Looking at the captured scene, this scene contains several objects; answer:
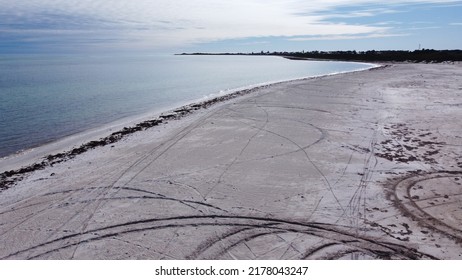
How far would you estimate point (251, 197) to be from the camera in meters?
8.37

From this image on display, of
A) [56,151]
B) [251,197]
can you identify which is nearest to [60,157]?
[56,151]

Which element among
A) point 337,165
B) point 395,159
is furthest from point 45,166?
point 395,159

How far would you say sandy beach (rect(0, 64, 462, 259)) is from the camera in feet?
21.0

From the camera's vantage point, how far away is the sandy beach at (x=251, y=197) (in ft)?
21.0

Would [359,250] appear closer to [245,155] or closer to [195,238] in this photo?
[195,238]

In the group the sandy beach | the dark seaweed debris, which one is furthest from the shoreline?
the sandy beach

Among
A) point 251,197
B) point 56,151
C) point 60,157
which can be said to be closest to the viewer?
point 251,197

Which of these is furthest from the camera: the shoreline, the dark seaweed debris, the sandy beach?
the shoreline

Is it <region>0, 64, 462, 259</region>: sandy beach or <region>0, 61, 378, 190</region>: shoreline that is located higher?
<region>0, 64, 462, 259</region>: sandy beach

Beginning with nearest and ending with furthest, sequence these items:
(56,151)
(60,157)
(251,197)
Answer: (251,197)
(60,157)
(56,151)

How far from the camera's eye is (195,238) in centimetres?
666

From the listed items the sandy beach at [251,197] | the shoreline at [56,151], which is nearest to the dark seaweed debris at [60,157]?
the shoreline at [56,151]

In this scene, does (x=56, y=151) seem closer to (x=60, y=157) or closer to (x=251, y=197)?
(x=60, y=157)

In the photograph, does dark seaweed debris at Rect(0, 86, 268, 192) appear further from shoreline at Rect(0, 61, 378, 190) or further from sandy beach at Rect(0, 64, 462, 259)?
sandy beach at Rect(0, 64, 462, 259)
